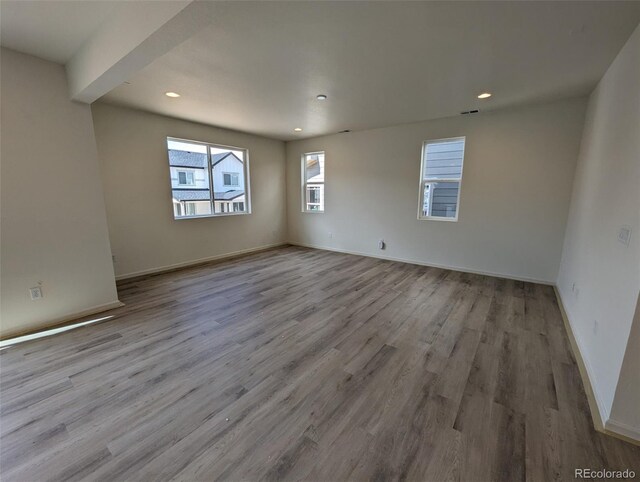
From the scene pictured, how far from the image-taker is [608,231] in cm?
197

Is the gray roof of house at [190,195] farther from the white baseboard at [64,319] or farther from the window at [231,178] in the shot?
the white baseboard at [64,319]

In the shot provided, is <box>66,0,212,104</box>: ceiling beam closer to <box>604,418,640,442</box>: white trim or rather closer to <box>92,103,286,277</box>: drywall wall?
<box>92,103,286,277</box>: drywall wall

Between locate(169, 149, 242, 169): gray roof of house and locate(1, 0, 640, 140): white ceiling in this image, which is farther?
locate(169, 149, 242, 169): gray roof of house

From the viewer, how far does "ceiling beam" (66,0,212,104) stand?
56.6 inches

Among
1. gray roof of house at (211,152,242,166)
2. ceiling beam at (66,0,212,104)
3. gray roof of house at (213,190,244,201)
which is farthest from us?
gray roof of house at (213,190,244,201)

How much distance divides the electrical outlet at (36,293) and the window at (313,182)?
472cm

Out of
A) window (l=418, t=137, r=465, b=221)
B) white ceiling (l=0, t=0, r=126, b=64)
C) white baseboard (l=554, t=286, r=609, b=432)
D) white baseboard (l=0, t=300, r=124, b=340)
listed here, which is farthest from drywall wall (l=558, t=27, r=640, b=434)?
white baseboard (l=0, t=300, r=124, b=340)

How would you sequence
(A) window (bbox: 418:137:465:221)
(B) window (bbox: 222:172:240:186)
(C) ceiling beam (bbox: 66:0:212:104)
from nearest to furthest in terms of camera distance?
(C) ceiling beam (bbox: 66:0:212:104), (A) window (bbox: 418:137:465:221), (B) window (bbox: 222:172:240:186)

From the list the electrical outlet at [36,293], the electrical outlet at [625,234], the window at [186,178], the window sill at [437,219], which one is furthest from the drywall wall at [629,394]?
the window at [186,178]

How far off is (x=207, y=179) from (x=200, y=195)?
344mm

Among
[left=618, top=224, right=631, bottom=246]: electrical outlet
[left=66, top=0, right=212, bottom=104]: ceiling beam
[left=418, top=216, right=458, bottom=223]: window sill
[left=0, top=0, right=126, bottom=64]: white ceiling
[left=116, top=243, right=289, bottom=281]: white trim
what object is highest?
[left=0, top=0, right=126, bottom=64]: white ceiling

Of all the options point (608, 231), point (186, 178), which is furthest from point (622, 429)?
point (186, 178)

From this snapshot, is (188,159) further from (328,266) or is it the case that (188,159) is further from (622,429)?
(622,429)

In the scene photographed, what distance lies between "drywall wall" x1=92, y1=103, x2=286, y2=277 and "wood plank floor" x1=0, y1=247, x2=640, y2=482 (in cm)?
147
